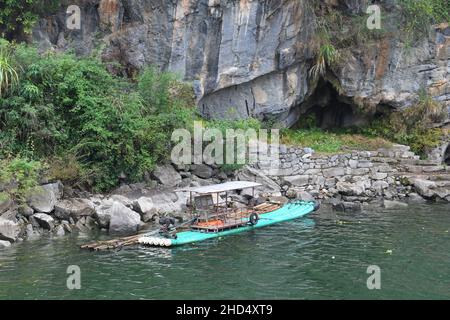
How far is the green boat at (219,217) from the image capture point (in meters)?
16.9

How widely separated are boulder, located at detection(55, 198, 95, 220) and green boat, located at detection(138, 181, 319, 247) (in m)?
2.92

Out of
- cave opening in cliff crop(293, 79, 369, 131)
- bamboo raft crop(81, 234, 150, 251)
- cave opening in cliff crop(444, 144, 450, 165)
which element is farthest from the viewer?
cave opening in cliff crop(293, 79, 369, 131)

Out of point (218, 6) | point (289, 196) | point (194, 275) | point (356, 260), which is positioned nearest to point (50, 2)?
point (218, 6)

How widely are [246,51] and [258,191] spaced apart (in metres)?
6.73

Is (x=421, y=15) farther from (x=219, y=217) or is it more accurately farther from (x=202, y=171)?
(x=219, y=217)

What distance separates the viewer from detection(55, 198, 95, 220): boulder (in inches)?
724

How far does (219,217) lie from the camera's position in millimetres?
19172

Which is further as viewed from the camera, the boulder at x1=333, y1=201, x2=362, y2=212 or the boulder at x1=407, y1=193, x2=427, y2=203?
the boulder at x1=407, y1=193, x2=427, y2=203

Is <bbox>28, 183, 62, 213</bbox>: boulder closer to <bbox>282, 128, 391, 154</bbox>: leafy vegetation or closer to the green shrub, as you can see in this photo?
the green shrub

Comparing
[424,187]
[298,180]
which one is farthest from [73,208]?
[424,187]

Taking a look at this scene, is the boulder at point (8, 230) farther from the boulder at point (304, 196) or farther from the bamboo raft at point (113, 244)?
the boulder at point (304, 196)

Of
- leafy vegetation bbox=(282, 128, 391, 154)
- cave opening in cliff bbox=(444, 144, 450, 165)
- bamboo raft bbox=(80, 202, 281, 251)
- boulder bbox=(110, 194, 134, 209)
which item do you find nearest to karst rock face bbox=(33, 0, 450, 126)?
leafy vegetation bbox=(282, 128, 391, 154)

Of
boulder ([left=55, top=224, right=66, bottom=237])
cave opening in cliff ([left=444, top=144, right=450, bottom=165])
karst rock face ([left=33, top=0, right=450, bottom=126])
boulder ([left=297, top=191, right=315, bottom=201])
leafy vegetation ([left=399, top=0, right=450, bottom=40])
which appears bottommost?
boulder ([left=55, top=224, right=66, bottom=237])
